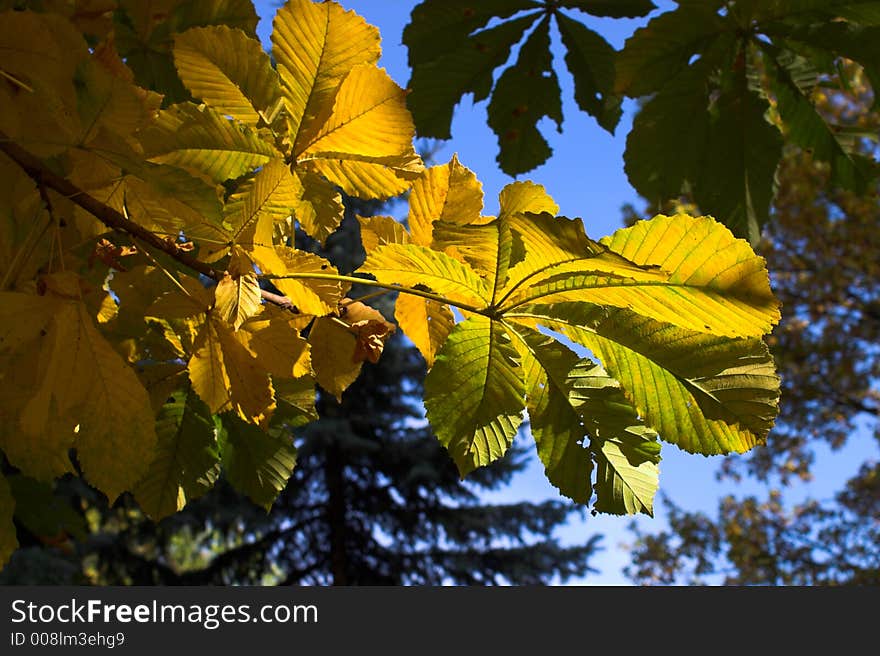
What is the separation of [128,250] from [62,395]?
157 mm

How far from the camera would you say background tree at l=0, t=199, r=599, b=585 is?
8.73 metres

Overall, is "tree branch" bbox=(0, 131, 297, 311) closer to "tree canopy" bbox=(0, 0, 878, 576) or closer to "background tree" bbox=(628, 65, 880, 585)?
"tree canopy" bbox=(0, 0, 878, 576)

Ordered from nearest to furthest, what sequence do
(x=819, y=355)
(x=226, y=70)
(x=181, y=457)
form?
(x=226, y=70) < (x=181, y=457) < (x=819, y=355)

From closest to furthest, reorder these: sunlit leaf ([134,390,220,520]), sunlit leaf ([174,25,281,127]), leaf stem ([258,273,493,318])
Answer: leaf stem ([258,273,493,318])
sunlit leaf ([174,25,281,127])
sunlit leaf ([134,390,220,520])

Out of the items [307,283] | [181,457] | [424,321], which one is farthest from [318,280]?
[181,457]

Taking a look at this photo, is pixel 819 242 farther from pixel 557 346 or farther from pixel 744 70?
pixel 557 346

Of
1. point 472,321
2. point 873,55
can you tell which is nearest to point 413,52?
point 873,55

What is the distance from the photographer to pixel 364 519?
977cm

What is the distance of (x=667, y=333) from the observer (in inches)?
21.4

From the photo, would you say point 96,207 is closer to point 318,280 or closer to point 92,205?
point 92,205

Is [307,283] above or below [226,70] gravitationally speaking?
below

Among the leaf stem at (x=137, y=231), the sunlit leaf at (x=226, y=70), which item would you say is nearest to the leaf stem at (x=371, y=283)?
the leaf stem at (x=137, y=231)

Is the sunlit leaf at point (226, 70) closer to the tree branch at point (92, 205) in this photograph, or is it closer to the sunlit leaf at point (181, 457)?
the tree branch at point (92, 205)

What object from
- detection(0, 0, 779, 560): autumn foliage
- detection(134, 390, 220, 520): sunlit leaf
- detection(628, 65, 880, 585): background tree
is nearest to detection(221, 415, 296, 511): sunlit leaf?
detection(134, 390, 220, 520): sunlit leaf
